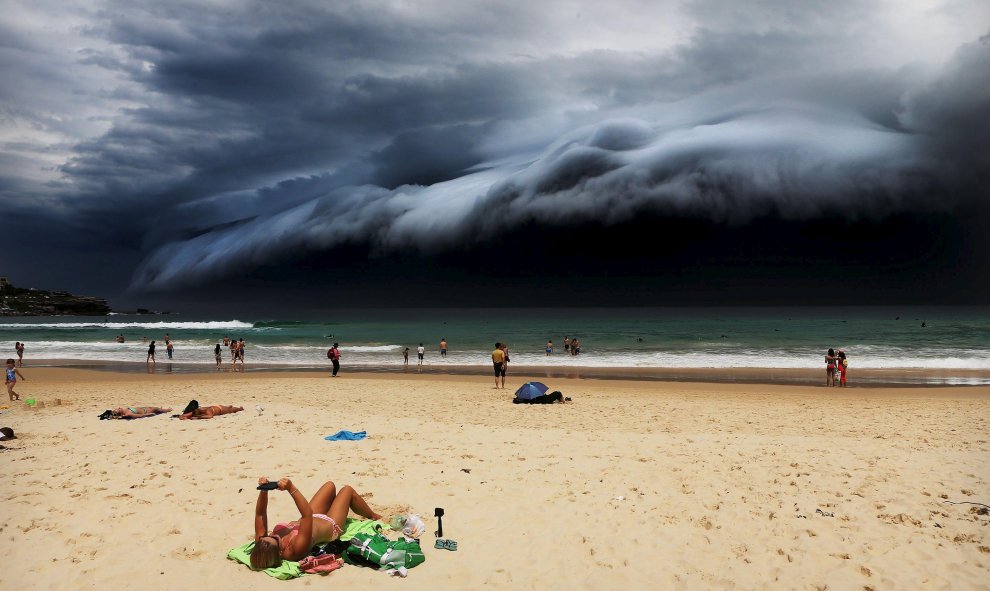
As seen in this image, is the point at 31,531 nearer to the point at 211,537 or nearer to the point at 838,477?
the point at 211,537

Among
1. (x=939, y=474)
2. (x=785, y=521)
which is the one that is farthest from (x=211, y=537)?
(x=939, y=474)

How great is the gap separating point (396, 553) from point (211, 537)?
2.62 meters

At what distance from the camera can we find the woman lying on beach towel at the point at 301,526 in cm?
679

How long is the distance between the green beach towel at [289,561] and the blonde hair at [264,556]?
0.06 m

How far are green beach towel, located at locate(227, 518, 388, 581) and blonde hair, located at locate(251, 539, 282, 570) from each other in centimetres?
6

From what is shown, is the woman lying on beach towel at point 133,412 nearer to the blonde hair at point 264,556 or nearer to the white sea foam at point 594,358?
the blonde hair at point 264,556

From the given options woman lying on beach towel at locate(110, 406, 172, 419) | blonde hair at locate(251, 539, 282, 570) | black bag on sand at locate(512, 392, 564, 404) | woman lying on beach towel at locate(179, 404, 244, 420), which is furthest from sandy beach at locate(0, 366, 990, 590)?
black bag on sand at locate(512, 392, 564, 404)

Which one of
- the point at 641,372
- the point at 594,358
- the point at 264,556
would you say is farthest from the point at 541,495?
the point at 594,358

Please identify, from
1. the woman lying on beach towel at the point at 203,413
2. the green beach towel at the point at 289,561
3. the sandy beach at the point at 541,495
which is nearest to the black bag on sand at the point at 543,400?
the sandy beach at the point at 541,495

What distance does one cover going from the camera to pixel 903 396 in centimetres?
2466

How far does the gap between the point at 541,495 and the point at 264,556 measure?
4204mm

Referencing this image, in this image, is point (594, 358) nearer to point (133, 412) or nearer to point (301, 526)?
point (133, 412)

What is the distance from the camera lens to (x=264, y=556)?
6.77 meters

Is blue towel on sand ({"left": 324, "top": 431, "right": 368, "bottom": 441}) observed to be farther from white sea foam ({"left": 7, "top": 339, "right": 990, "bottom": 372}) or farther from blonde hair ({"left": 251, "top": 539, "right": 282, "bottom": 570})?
white sea foam ({"left": 7, "top": 339, "right": 990, "bottom": 372})
